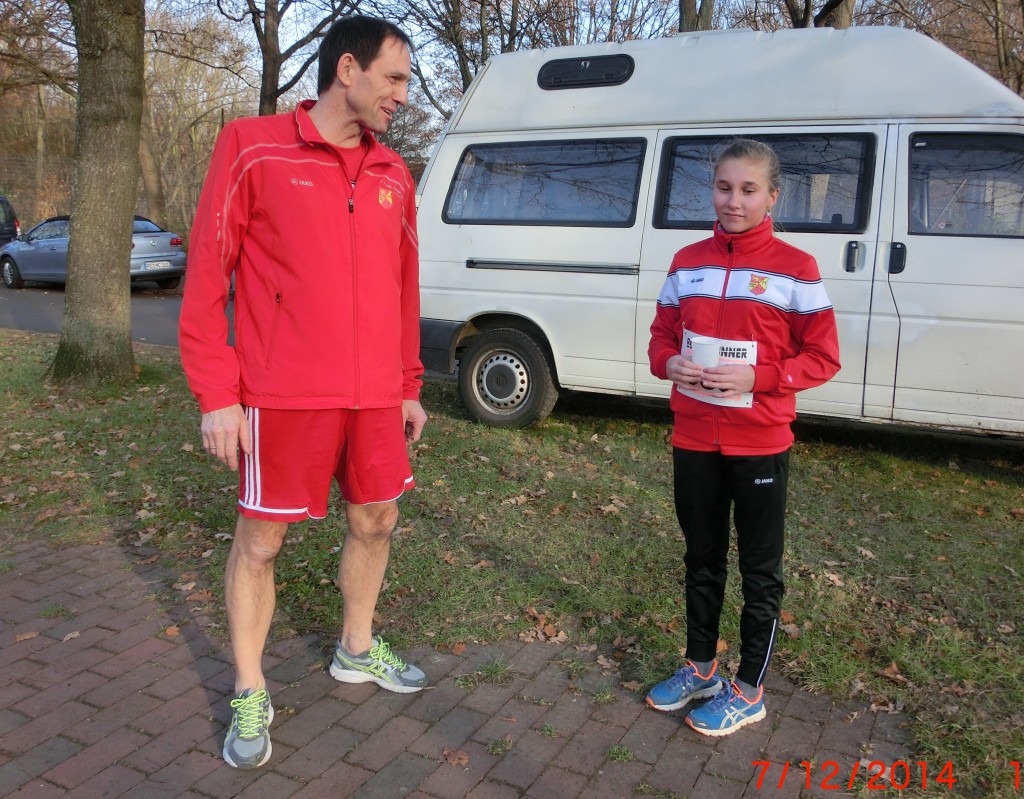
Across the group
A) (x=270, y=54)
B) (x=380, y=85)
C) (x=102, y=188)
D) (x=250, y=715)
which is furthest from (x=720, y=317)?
(x=270, y=54)

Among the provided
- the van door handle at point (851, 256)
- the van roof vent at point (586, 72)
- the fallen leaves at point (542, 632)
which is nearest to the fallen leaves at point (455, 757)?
the fallen leaves at point (542, 632)

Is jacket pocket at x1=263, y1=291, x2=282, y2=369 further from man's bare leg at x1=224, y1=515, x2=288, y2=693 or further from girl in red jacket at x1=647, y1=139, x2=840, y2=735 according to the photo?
girl in red jacket at x1=647, y1=139, x2=840, y2=735

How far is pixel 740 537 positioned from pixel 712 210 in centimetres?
361

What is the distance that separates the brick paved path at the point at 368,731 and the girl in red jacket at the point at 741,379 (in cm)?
23

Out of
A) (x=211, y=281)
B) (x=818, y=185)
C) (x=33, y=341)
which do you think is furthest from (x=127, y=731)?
(x=33, y=341)

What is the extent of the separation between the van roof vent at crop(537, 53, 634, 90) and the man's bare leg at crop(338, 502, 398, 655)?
4.43m

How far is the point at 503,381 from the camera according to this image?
22.7 feet

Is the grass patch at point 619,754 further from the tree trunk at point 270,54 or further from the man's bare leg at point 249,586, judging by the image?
the tree trunk at point 270,54

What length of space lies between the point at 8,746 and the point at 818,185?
5.20 metres

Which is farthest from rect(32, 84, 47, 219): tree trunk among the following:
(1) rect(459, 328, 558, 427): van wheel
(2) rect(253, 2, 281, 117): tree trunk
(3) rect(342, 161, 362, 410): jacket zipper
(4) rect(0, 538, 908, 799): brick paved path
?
(3) rect(342, 161, 362, 410): jacket zipper

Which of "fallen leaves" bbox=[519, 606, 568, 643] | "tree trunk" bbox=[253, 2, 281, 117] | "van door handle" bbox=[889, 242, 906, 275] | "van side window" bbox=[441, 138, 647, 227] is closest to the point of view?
"fallen leaves" bbox=[519, 606, 568, 643]

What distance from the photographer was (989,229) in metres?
5.25

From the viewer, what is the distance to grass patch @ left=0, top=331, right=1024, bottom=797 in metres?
3.31

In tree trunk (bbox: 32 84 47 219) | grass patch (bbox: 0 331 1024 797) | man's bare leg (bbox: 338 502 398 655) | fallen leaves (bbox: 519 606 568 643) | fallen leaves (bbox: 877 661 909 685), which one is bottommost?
fallen leaves (bbox: 519 606 568 643)
